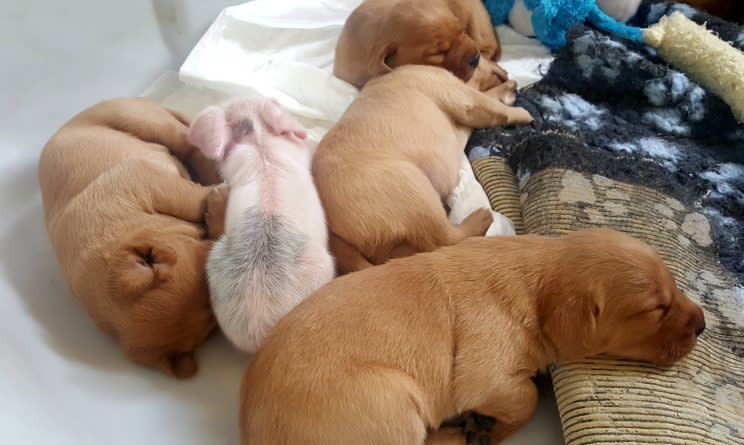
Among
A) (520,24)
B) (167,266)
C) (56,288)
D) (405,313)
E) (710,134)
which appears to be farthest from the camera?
(520,24)

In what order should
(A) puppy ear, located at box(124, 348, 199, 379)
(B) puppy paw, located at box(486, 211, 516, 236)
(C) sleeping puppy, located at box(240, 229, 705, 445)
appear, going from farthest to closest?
(B) puppy paw, located at box(486, 211, 516, 236), (A) puppy ear, located at box(124, 348, 199, 379), (C) sleeping puppy, located at box(240, 229, 705, 445)

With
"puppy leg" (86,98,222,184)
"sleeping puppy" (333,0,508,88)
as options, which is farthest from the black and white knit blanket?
"puppy leg" (86,98,222,184)

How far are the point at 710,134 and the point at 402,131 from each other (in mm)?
1145

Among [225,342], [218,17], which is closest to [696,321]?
[225,342]

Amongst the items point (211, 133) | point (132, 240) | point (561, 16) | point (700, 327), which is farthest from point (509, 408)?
point (561, 16)

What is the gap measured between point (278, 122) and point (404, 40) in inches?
24.9

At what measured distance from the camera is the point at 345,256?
172 centimetres

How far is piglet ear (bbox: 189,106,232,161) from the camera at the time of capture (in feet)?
6.24

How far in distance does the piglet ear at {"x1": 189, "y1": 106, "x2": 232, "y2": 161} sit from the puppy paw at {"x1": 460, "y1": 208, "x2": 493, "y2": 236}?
773mm

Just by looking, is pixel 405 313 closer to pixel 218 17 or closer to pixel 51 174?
pixel 51 174

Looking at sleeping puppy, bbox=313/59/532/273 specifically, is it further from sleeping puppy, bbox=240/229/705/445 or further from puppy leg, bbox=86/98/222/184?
puppy leg, bbox=86/98/222/184

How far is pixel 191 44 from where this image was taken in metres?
2.77

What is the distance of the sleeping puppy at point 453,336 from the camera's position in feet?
4.31

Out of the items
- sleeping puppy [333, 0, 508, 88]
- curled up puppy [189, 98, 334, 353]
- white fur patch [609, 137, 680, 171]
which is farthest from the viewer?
sleeping puppy [333, 0, 508, 88]
